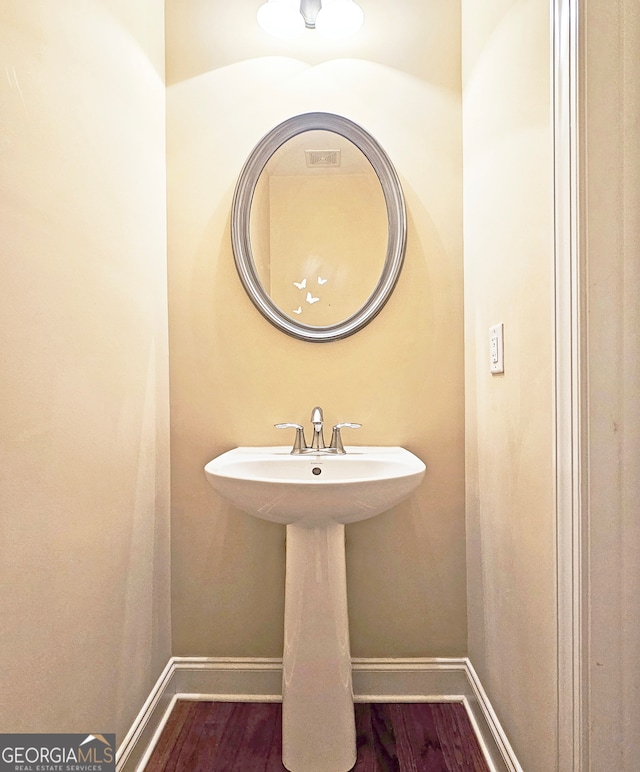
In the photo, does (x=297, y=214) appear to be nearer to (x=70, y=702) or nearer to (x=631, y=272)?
(x=631, y=272)

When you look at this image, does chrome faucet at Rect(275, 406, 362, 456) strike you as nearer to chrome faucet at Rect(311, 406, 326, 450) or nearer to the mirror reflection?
chrome faucet at Rect(311, 406, 326, 450)

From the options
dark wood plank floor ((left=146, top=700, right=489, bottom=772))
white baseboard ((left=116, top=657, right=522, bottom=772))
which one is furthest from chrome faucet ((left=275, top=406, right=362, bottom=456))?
dark wood plank floor ((left=146, top=700, right=489, bottom=772))

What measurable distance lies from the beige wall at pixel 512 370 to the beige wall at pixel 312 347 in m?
0.08

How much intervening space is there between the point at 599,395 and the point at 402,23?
4.53ft

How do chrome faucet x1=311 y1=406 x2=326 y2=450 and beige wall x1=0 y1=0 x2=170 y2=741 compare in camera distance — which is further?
chrome faucet x1=311 y1=406 x2=326 y2=450

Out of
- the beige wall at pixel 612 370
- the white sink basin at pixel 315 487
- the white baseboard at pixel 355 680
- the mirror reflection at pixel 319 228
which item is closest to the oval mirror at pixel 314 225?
the mirror reflection at pixel 319 228

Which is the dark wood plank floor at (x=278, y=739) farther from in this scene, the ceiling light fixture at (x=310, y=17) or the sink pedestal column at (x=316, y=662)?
the ceiling light fixture at (x=310, y=17)

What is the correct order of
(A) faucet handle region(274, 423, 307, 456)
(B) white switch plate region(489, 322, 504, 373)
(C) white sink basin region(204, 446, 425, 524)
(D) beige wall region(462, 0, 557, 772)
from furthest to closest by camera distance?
(A) faucet handle region(274, 423, 307, 456) → (B) white switch plate region(489, 322, 504, 373) → (C) white sink basin region(204, 446, 425, 524) → (D) beige wall region(462, 0, 557, 772)

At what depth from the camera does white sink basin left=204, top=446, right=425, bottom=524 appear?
1.10 meters

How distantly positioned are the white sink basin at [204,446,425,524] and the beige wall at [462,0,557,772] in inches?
9.9

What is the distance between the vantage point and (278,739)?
1.34 meters

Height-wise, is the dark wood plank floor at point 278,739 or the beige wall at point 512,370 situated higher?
the beige wall at point 512,370

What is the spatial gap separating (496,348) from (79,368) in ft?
3.17

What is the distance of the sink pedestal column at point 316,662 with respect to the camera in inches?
48.3
